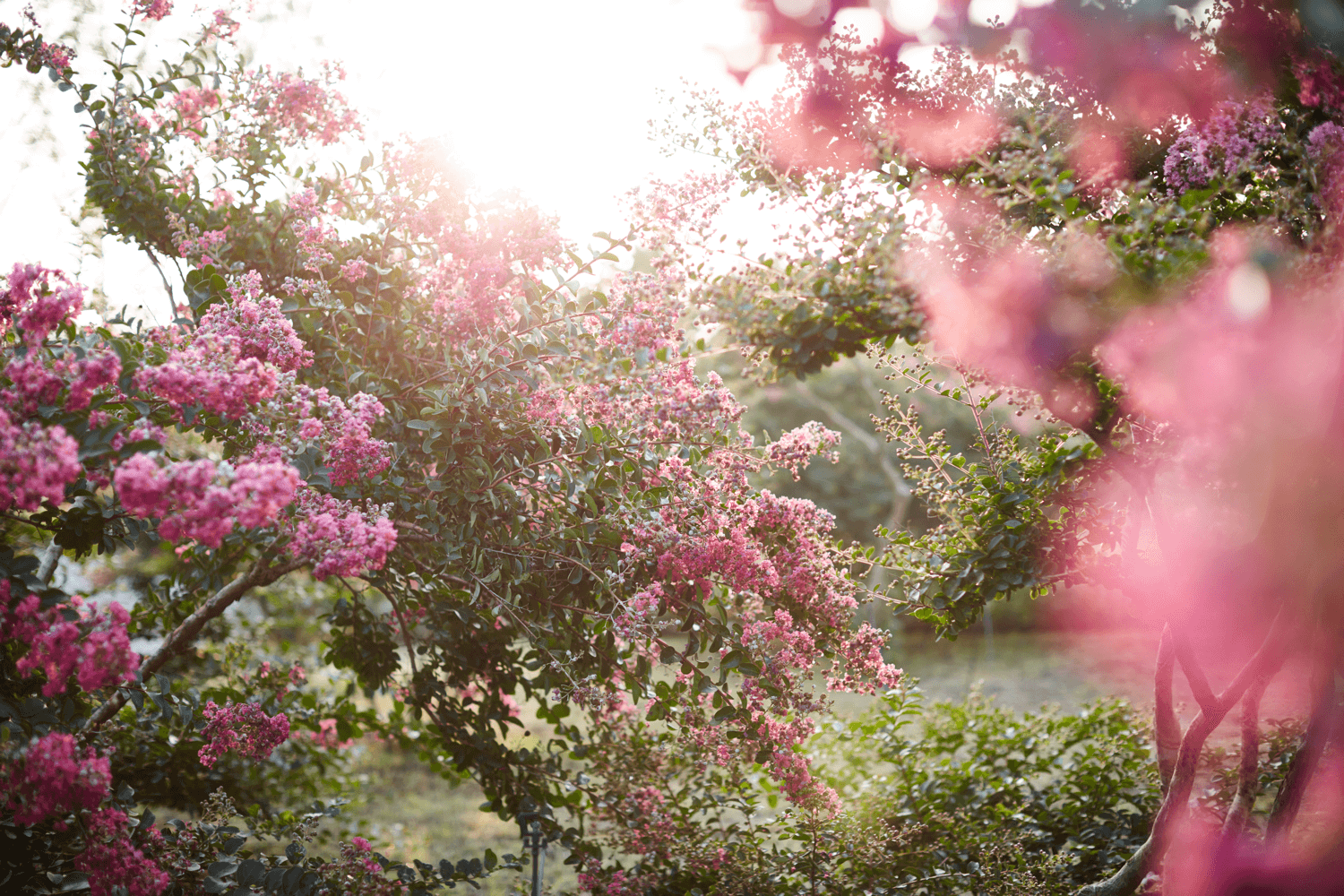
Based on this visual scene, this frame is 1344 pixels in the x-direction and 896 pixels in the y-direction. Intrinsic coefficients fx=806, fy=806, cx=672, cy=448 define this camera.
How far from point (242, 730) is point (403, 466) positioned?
43.6 inches

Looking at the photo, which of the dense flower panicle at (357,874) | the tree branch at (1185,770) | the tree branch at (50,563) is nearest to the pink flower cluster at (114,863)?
the dense flower panicle at (357,874)

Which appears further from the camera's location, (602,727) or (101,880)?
(602,727)

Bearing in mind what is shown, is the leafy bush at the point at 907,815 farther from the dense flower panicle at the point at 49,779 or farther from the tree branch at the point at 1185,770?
the dense flower panicle at the point at 49,779

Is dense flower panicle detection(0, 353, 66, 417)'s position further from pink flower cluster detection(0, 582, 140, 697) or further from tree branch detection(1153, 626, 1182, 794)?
tree branch detection(1153, 626, 1182, 794)

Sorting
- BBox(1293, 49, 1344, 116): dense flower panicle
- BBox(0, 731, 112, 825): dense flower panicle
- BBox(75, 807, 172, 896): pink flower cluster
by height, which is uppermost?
BBox(1293, 49, 1344, 116): dense flower panicle

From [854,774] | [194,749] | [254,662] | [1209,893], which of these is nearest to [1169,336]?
[1209,893]

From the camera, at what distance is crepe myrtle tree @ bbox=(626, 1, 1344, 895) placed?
233 cm

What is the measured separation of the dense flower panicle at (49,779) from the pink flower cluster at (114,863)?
1.01 feet

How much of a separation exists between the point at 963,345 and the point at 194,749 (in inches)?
162

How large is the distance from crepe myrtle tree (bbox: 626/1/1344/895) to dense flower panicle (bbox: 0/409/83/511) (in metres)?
2.01

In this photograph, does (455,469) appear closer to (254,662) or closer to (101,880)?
(101,880)

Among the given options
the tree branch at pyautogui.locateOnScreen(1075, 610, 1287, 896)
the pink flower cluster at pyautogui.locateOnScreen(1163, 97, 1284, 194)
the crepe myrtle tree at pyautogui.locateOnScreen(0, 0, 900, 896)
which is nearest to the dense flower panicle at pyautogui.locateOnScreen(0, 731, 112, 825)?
the crepe myrtle tree at pyautogui.locateOnScreen(0, 0, 900, 896)

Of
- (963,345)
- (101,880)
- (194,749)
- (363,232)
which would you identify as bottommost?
(101,880)

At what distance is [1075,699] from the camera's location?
906 centimetres
